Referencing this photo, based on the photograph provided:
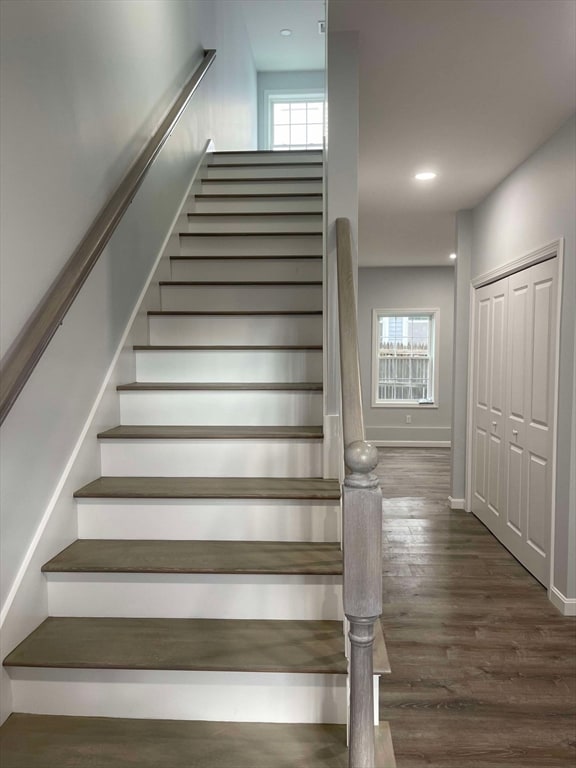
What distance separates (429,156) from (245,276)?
Result: 4.95ft

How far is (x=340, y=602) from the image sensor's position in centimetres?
169

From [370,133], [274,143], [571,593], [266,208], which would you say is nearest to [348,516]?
[571,593]

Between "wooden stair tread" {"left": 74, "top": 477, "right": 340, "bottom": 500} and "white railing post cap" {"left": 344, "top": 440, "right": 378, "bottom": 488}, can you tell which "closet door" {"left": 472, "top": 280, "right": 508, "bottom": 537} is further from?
"white railing post cap" {"left": 344, "top": 440, "right": 378, "bottom": 488}

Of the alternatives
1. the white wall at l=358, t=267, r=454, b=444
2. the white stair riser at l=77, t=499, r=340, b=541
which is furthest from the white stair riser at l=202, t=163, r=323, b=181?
the white wall at l=358, t=267, r=454, b=444

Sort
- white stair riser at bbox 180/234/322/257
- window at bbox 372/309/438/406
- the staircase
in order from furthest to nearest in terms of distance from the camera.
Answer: window at bbox 372/309/438/406 → white stair riser at bbox 180/234/322/257 → the staircase

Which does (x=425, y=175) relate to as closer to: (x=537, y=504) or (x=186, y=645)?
(x=537, y=504)

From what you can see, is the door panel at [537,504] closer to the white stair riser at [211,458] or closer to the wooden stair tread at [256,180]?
the white stair riser at [211,458]

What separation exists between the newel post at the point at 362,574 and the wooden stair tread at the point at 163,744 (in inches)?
12.9

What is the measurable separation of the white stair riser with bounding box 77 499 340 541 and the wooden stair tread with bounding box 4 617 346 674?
298 millimetres

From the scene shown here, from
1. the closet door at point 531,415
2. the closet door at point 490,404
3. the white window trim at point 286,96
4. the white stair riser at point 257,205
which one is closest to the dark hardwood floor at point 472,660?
the closet door at point 531,415

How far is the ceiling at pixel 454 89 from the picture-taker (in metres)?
2.06

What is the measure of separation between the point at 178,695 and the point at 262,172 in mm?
3608

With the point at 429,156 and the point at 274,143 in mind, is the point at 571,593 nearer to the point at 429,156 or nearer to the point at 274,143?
the point at 429,156

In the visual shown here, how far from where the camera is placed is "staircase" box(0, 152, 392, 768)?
1.46m
